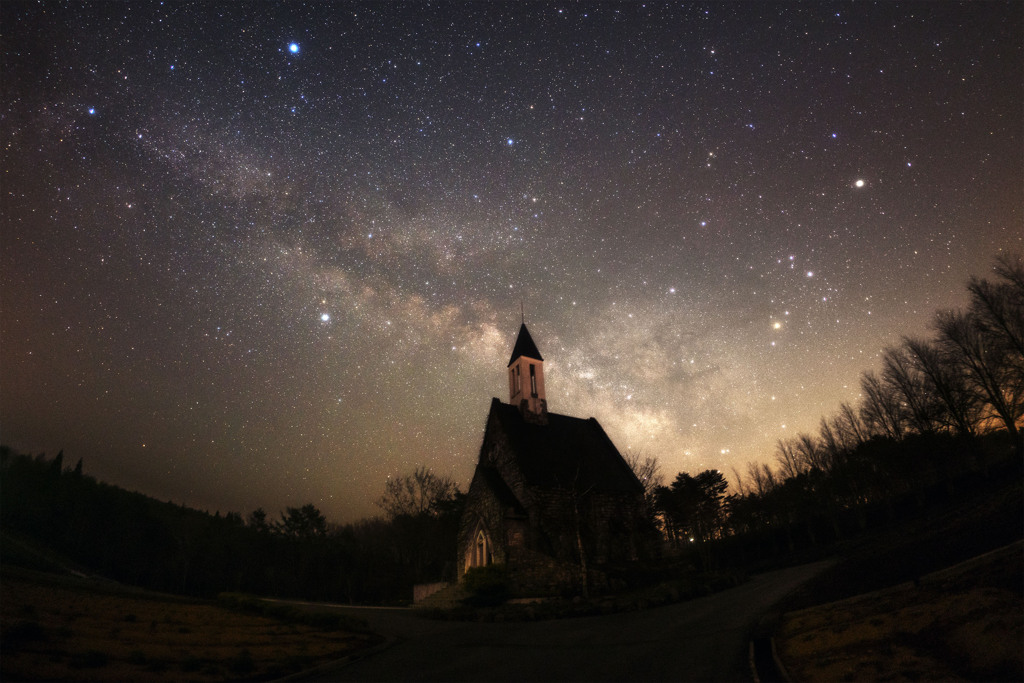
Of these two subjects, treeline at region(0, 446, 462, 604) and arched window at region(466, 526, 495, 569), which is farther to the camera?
treeline at region(0, 446, 462, 604)

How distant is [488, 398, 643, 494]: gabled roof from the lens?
28719mm

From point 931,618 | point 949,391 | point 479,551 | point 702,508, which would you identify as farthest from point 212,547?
point 949,391

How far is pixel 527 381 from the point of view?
34.6 m

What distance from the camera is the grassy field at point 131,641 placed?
21.6 ft

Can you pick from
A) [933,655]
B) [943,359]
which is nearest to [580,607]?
[933,655]

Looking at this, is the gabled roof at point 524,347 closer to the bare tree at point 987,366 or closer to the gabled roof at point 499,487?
the gabled roof at point 499,487

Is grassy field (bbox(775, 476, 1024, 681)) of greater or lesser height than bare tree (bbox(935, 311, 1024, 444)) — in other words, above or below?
below

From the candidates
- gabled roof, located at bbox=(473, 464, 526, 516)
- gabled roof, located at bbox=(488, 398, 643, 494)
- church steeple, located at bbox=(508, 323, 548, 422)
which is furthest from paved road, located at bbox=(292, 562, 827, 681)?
church steeple, located at bbox=(508, 323, 548, 422)

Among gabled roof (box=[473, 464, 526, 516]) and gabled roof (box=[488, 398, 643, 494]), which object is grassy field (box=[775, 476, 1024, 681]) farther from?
gabled roof (box=[488, 398, 643, 494])

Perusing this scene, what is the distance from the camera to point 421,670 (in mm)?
9812

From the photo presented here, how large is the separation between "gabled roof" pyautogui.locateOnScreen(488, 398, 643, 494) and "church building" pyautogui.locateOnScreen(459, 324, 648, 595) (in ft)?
0.28

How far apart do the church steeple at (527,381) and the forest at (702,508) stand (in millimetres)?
9155

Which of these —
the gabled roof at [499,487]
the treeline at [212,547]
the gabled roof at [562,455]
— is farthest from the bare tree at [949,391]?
the treeline at [212,547]

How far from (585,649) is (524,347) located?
25.4 m
